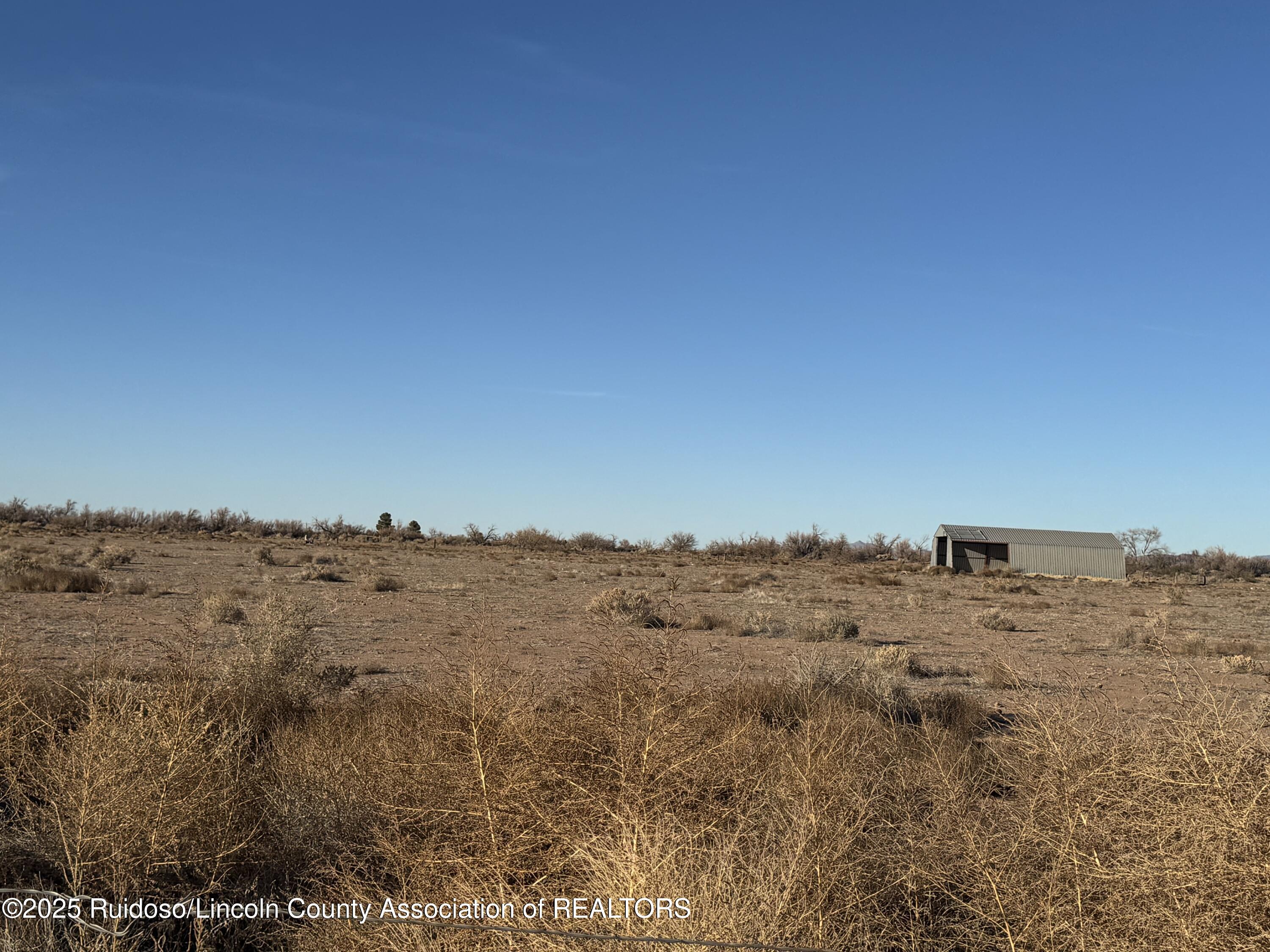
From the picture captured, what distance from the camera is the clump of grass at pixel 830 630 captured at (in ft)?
56.9

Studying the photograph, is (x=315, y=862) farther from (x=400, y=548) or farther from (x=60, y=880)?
(x=400, y=548)

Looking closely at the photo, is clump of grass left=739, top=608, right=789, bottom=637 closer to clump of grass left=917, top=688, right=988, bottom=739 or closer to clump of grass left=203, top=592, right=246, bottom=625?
clump of grass left=917, top=688, right=988, bottom=739

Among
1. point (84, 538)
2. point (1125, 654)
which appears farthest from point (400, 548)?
point (1125, 654)

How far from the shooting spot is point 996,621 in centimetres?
2084

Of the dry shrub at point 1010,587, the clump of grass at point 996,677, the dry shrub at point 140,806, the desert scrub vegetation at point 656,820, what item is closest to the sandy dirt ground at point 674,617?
the clump of grass at point 996,677

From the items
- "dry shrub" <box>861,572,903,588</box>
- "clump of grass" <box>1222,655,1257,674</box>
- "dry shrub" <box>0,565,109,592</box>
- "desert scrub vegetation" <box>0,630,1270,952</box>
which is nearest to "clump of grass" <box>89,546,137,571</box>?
"dry shrub" <box>0,565,109,592</box>

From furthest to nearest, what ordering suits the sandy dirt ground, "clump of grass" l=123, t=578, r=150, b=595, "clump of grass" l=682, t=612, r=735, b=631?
"clump of grass" l=123, t=578, r=150, b=595, "clump of grass" l=682, t=612, r=735, b=631, the sandy dirt ground

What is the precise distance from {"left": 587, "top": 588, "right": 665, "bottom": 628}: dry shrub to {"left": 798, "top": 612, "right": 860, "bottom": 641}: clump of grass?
292 cm

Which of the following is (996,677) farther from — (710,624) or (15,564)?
(15,564)

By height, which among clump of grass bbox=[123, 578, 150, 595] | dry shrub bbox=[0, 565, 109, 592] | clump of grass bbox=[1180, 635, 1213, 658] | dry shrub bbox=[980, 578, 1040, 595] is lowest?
clump of grass bbox=[1180, 635, 1213, 658]

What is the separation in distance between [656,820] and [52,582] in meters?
20.6

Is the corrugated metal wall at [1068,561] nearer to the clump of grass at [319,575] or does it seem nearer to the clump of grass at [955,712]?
the clump of grass at [319,575]

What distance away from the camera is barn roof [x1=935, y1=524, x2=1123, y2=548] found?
55.0 metres

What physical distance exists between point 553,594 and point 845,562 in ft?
128
